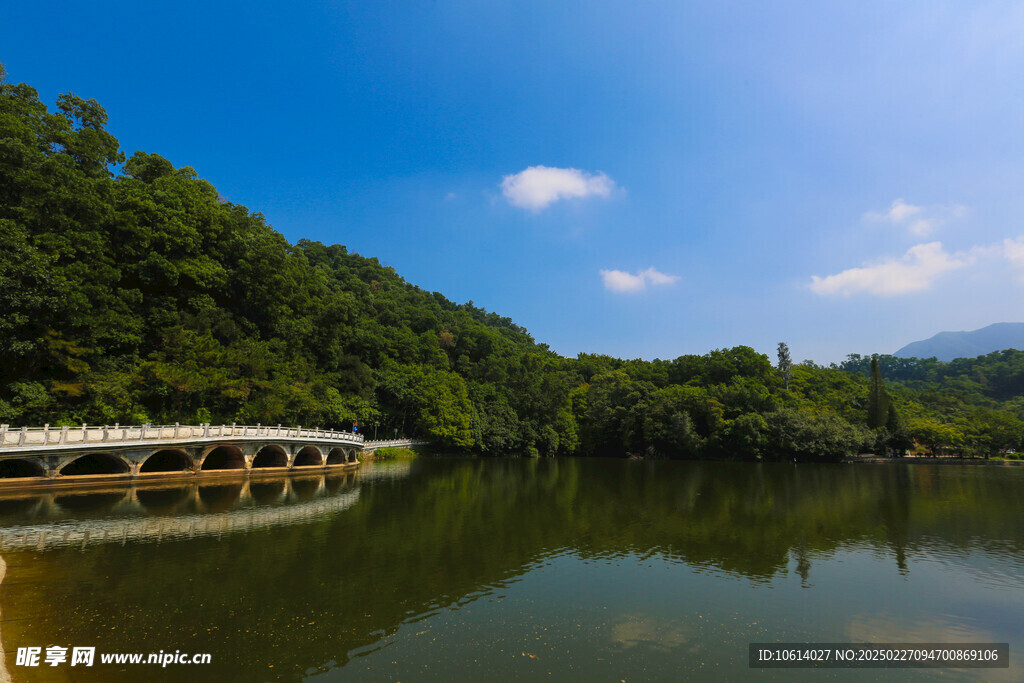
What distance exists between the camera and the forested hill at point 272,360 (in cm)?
2750

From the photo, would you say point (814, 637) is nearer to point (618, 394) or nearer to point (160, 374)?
point (160, 374)

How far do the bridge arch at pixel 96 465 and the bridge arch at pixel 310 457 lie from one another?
1226 centimetres

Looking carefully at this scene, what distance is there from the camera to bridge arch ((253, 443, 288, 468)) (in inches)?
1417

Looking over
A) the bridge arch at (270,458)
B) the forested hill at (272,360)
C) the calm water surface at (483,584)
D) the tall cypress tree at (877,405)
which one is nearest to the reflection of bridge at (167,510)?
the calm water surface at (483,584)

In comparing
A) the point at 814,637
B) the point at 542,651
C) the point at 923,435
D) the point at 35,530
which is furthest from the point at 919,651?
the point at 923,435

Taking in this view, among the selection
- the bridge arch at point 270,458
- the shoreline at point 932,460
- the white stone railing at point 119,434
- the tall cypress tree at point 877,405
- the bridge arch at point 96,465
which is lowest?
the shoreline at point 932,460

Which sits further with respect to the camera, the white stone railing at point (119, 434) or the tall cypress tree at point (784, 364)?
the tall cypress tree at point (784, 364)

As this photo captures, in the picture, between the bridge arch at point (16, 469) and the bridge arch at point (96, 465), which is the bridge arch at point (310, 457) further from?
the bridge arch at point (16, 469)

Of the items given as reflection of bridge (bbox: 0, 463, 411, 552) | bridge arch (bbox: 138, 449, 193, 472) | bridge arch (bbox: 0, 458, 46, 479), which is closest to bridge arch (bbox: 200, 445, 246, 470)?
bridge arch (bbox: 138, 449, 193, 472)

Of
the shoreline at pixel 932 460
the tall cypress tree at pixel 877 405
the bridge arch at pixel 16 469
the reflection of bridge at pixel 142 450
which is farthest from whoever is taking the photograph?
the tall cypress tree at pixel 877 405

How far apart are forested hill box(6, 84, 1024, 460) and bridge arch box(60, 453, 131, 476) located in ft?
7.56

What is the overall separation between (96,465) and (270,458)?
11771 millimetres

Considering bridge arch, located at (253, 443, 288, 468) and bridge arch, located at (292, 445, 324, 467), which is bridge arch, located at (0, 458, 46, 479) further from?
bridge arch, located at (292, 445, 324, 467)

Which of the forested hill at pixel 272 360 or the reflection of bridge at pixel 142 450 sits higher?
the forested hill at pixel 272 360
